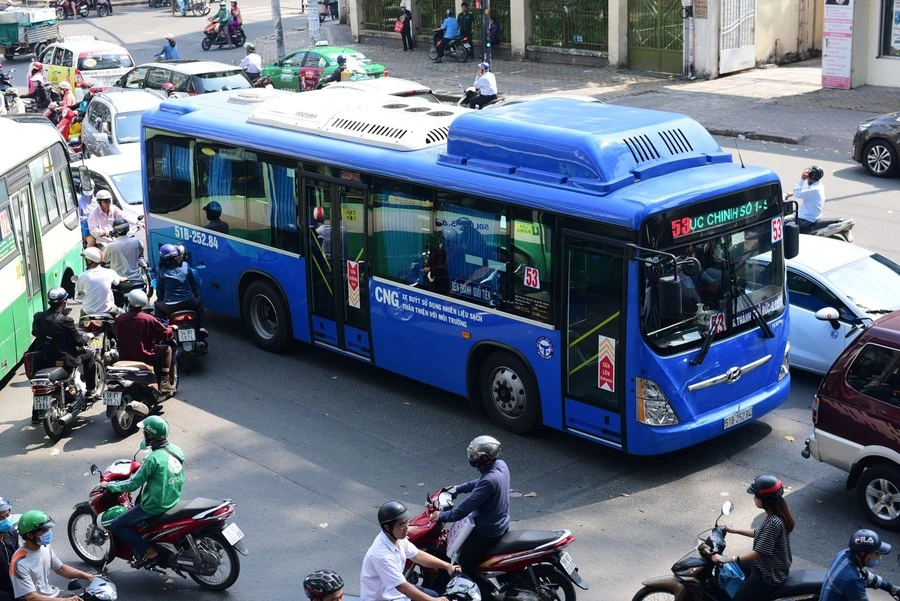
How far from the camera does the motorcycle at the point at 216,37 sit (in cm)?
4398

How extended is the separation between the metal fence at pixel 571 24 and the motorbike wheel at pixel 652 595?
2658 centimetres

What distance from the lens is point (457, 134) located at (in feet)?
38.2

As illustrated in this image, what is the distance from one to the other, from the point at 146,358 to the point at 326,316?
2.01 m

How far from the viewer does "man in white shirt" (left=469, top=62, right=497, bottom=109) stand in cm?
2678

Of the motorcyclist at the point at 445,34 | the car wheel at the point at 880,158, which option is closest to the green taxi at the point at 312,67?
the motorcyclist at the point at 445,34

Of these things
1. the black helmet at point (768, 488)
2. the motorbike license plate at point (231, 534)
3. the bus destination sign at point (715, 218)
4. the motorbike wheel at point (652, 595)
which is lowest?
the motorbike wheel at point (652, 595)

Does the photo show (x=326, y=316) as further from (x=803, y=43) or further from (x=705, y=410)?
(x=803, y=43)

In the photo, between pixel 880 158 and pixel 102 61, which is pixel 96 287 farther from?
pixel 102 61

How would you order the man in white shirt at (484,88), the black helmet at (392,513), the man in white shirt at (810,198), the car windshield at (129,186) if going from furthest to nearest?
the man in white shirt at (484,88), the car windshield at (129,186), the man in white shirt at (810,198), the black helmet at (392,513)

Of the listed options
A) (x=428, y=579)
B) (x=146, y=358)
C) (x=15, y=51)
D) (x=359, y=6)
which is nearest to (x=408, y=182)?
(x=146, y=358)

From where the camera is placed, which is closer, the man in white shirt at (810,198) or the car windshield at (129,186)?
the man in white shirt at (810,198)

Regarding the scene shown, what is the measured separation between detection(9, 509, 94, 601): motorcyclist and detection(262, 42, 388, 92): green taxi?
22.0 m

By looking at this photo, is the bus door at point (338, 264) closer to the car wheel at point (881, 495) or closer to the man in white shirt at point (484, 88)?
the car wheel at point (881, 495)

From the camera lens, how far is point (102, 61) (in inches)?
1277
